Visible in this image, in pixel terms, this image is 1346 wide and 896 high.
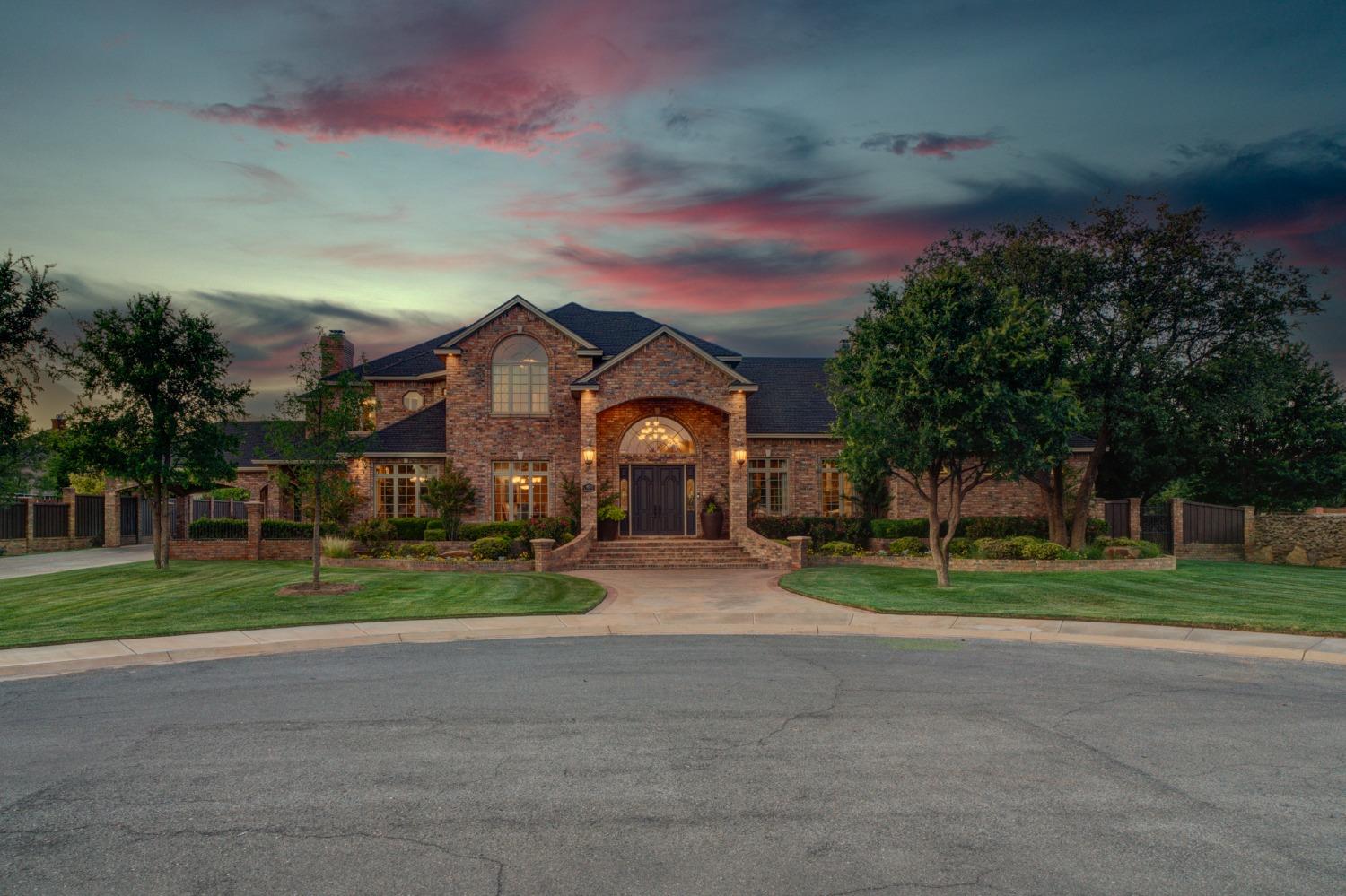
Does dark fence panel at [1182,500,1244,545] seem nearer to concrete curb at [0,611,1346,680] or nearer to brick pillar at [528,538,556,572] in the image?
concrete curb at [0,611,1346,680]

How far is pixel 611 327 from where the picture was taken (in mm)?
33156

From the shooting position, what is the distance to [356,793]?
19.7 ft

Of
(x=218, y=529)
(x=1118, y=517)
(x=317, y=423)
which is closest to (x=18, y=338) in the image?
(x=317, y=423)

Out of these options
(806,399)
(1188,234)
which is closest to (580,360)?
(806,399)

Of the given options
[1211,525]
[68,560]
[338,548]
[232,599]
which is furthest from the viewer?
[1211,525]

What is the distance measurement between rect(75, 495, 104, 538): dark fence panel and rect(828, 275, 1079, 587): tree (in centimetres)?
3127

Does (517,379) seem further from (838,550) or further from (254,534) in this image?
(838,550)

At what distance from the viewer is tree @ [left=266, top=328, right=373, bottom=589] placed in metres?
17.3

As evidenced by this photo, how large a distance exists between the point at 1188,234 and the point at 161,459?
2942 cm

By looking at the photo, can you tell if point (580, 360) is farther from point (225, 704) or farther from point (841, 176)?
point (225, 704)

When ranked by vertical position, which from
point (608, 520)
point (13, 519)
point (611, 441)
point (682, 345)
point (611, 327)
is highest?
point (611, 327)

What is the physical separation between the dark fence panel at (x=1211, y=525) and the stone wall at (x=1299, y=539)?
0.58m

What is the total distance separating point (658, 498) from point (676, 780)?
2322 cm

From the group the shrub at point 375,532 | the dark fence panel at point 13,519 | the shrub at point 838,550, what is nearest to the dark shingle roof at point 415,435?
the shrub at point 375,532
